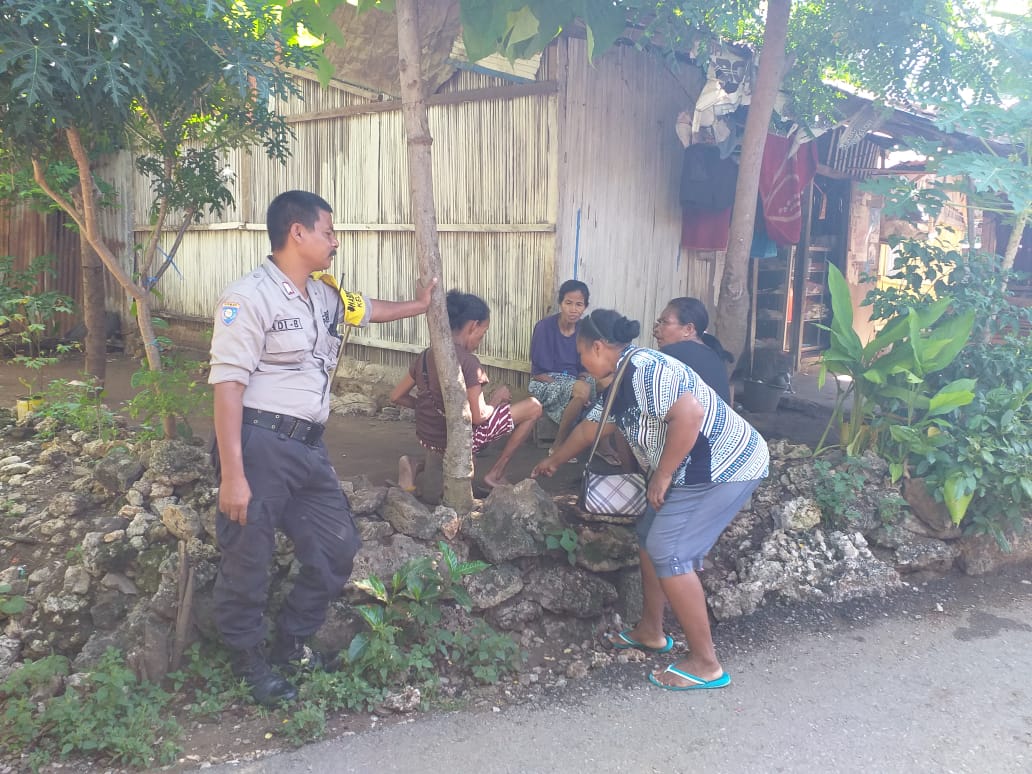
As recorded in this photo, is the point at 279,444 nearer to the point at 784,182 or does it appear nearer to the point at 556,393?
the point at 556,393

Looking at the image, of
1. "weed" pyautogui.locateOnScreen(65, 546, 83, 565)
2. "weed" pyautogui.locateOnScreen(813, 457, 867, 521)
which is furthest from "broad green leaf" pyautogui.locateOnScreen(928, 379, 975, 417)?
"weed" pyautogui.locateOnScreen(65, 546, 83, 565)

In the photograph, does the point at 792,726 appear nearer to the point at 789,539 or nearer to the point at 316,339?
the point at 789,539

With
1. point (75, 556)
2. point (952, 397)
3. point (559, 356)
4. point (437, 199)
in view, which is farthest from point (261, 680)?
point (437, 199)

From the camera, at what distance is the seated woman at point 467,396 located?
4.72 m

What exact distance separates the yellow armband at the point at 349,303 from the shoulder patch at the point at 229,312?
1.71 ft

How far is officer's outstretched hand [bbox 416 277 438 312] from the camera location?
406cm

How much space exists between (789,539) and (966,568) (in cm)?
113

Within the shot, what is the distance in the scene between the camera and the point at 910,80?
6336mm

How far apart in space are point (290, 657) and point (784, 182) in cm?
596

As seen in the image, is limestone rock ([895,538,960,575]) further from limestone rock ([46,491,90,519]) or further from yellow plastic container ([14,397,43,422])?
yellow plastic container ([14,397,43,422])

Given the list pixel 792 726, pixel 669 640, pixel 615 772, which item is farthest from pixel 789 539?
pixel 615 772

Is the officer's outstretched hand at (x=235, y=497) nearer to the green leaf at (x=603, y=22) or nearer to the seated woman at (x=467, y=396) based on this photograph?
the seated woman at (x=467, y=396)

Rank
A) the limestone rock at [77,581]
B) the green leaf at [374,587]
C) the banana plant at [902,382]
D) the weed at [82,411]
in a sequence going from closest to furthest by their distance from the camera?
the green leaf at [374,587] < the limestone rock at [77,581] < the banana plant at [902,382] < the weed at [82,411]

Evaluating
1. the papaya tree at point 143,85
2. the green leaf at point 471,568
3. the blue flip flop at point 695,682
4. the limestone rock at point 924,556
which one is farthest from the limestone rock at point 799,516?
the papaya tree at point 143,85
